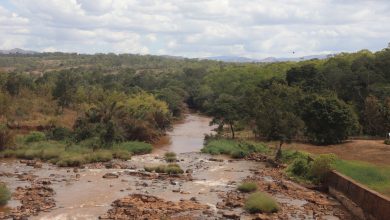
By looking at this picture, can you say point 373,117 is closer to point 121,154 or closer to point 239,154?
point 239,154

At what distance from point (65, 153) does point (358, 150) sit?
28.7 meters

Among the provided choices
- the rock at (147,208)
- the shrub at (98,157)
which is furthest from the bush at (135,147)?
the rock at (147,208)

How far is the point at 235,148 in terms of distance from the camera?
52.0 metres

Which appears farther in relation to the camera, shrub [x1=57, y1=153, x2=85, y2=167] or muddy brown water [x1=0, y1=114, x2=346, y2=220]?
shrub [x1=57, y1=153, x2=85, y2=167]

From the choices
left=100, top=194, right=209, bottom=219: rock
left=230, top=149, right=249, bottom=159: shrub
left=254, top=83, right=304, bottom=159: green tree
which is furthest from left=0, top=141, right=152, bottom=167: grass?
left=100, top=194, right=209, bottom=219: rock

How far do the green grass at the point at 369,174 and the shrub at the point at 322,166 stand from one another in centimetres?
89

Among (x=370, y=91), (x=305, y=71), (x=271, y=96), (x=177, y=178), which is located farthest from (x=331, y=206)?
(x=305, y=71)

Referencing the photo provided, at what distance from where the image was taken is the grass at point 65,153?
4431 cm

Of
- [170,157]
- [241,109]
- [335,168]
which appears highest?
[241,109]

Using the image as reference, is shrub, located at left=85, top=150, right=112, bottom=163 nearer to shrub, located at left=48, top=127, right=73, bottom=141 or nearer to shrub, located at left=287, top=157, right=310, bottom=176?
shrub, located at left=48, top=127, right=73, bottom=141

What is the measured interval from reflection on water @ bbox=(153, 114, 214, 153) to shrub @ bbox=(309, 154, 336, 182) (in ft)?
69.5

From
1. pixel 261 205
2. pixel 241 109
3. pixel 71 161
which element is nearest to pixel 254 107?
pixel 241 109

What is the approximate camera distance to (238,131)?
232 feet

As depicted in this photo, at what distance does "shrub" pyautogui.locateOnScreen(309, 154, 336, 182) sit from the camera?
3550 centimetres
